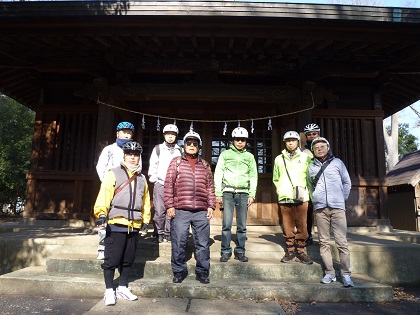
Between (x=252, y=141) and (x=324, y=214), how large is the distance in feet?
11.9

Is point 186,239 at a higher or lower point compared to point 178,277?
higher

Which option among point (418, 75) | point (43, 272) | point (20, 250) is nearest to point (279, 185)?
point (43, 272)

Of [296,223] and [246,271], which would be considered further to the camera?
[296,223]

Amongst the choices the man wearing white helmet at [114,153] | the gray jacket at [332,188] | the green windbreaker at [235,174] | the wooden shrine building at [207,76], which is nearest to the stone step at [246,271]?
the gray jacket at [332,188]

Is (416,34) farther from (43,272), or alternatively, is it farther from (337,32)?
(43,272)

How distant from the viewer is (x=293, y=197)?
14.1 ft

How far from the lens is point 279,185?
445cm

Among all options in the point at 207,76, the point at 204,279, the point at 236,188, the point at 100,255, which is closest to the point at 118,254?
the point at 100,255

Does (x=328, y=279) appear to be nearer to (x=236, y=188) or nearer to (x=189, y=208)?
(x=236, y=188)

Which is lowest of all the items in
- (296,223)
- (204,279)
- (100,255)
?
(204,279)

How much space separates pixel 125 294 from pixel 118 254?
1.52ft

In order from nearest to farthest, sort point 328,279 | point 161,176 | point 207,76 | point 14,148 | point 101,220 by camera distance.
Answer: point 101,220 < point 328,279 < point 161,176 < point 207,76 < point 14,148

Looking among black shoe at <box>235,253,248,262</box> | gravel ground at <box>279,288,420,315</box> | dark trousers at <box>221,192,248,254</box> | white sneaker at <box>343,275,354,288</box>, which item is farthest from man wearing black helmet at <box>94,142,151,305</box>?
white sneaker at <box>343,275,354,288</box>

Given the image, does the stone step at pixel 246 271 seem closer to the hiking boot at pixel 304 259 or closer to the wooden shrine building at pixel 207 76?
the hiking boot at pixel 304 259
